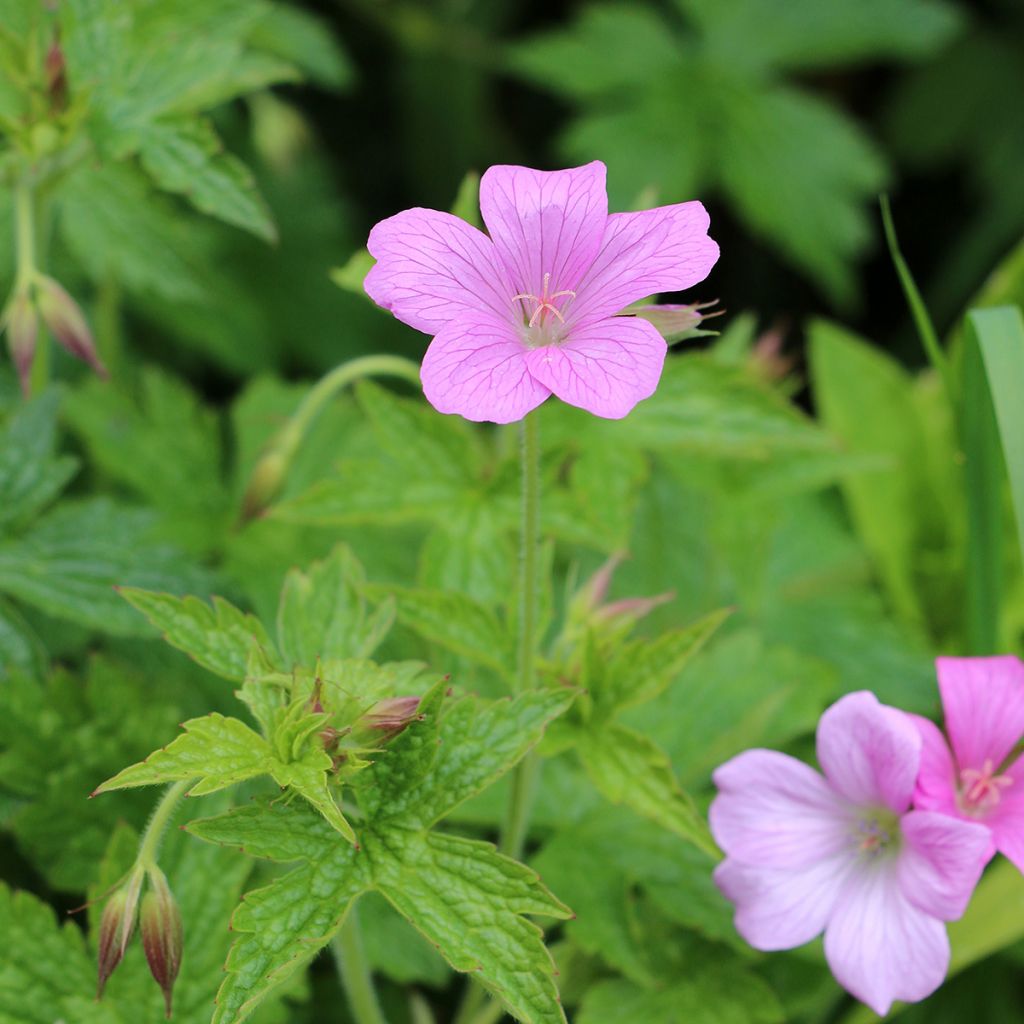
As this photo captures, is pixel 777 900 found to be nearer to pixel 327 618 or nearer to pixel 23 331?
pixel 327 618

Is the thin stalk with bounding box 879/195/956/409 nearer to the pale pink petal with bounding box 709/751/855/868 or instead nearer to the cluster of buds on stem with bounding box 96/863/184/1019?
the pale pink petal with bounding box 709/751/855/868

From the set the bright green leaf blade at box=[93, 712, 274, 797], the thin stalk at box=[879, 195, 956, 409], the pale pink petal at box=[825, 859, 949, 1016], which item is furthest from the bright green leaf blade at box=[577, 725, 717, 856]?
the thin stalk at box=[879, 195, 956, 409]

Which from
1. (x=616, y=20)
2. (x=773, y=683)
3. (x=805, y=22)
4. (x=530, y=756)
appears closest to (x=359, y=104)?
(x=616, y=20)

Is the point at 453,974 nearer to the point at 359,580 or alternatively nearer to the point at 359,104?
the point at 359,580

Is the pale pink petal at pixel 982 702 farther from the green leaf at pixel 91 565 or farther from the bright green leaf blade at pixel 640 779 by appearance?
the green leaf at pixel 91 565

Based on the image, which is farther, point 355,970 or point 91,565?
point 91,565

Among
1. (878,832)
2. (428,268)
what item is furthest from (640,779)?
(428,268)

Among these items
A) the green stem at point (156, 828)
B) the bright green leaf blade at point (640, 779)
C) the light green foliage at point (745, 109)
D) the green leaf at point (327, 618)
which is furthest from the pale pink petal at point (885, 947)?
the light green foliage at point (745, 109)
